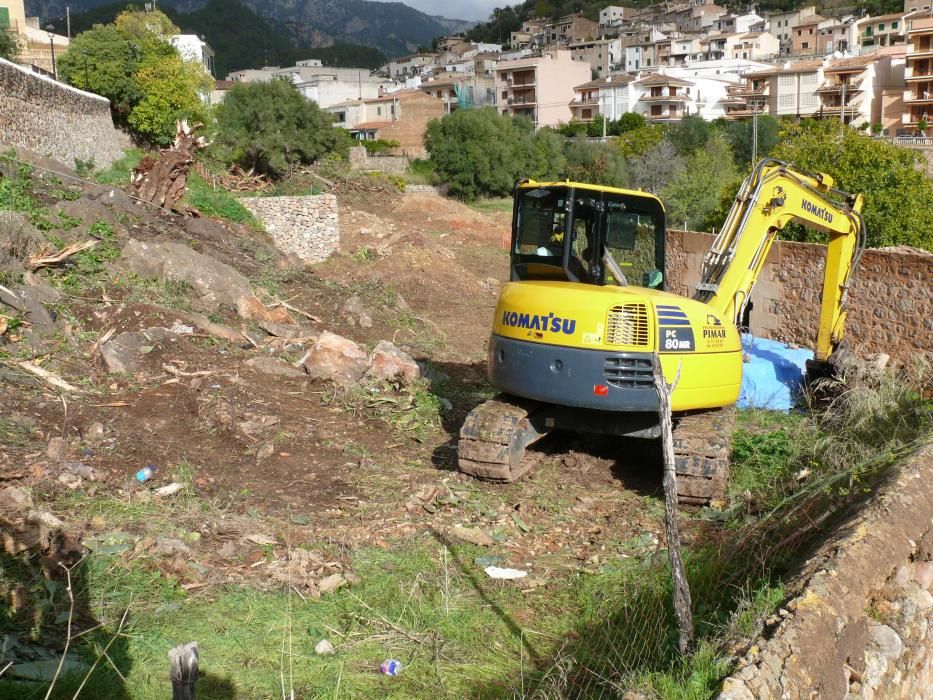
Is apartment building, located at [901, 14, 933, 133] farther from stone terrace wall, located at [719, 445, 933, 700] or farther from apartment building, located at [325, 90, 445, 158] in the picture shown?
stone terrace wall, located at [719, 445, 933, 700]

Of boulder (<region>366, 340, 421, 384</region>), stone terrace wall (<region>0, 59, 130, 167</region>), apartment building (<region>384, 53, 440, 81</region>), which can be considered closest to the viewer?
boulder (<region>366, 340, 421, 384</region>)

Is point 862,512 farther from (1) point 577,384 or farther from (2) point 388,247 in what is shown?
(2) point 388,247

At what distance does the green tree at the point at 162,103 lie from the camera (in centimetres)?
3331

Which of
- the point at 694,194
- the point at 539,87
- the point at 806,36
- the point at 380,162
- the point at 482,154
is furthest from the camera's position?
the point at 806,36

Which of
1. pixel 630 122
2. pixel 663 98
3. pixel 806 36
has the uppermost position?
pixel 806 36

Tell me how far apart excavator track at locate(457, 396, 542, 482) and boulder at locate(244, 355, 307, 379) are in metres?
3.40

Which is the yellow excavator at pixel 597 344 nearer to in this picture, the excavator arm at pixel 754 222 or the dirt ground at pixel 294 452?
the dirt ground at pixel 294 452

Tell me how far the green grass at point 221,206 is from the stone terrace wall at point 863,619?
1805 centimetres

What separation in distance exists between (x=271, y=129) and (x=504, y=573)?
1180 inches

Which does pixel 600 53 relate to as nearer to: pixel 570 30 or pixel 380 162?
pixel 570 30

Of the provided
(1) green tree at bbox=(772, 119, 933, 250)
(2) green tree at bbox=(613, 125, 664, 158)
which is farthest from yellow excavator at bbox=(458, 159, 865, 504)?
(2) green tree at bbox=(613, 125, 664, 158)

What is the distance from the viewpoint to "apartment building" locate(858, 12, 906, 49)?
102 meters

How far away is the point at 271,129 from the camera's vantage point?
33.5 meters

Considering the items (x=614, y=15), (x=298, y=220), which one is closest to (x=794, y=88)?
(x=298, y=220)
